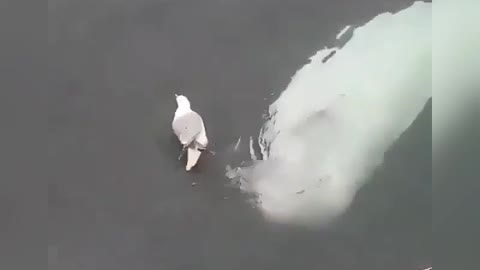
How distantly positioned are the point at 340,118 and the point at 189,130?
0.81 feet

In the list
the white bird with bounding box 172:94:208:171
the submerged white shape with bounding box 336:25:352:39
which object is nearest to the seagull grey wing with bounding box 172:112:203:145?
the white bird with bounding box 172:94:208:171

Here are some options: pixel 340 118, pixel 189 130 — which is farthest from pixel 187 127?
pixel 340 118

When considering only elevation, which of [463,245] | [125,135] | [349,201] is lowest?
[463,245]

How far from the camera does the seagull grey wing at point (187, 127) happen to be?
85cm

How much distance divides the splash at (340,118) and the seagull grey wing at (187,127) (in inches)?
3.5

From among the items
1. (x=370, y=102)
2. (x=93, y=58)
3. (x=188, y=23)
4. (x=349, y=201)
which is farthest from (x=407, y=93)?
(x=93, y=58)

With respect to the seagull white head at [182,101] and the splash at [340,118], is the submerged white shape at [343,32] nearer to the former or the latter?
the splash at [340,118]

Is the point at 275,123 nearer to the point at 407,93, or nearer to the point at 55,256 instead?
the point at 407,93

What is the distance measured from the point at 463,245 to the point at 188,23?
19.9 inches

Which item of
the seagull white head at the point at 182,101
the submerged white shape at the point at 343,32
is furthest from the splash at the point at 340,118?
the seagull white head at the point at 182,101

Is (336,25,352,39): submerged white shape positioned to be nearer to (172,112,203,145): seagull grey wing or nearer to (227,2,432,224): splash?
(227,2,432,224): splash

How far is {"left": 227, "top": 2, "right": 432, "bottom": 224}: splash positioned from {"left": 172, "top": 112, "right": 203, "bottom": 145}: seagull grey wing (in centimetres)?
9

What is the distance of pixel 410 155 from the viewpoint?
37.6 inches

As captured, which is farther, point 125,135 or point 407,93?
point 407,93
